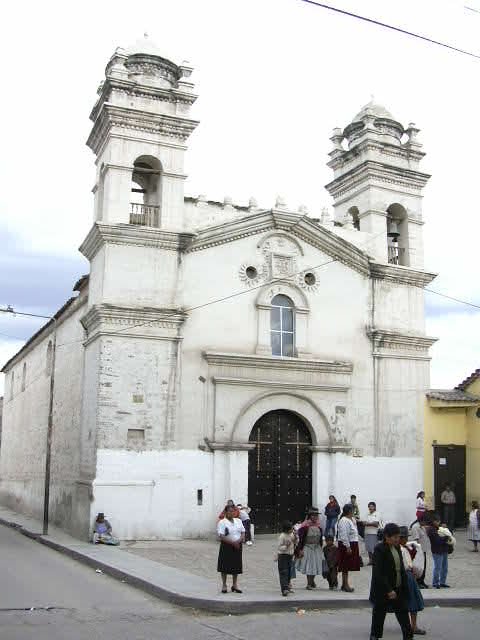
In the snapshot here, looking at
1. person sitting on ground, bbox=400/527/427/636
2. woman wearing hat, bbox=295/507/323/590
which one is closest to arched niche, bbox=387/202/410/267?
woman wearing hat, bbox=295/507/323/590

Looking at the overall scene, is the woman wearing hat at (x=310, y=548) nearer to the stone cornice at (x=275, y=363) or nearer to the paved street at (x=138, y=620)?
the paved street at (x=138, y=620)

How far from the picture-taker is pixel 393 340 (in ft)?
79.5

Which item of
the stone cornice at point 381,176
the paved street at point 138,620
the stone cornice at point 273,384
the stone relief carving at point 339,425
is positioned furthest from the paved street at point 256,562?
the stone cornice at point 381,176

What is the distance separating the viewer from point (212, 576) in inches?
560

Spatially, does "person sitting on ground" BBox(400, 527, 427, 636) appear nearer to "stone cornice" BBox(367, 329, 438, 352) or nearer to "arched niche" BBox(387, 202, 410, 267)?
"stone cornice" BBox(367, 329, 438, 352)

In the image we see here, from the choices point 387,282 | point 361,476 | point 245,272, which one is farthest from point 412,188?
point 361,476

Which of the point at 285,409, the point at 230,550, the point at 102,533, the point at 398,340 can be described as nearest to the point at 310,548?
the point at 230,550

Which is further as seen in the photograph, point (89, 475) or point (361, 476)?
point (361, 476)

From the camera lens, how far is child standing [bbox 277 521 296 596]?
39.8ft

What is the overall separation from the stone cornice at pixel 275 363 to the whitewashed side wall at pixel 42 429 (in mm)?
4672

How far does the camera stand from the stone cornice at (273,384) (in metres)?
21.4

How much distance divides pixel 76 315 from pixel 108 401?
19.0 feet

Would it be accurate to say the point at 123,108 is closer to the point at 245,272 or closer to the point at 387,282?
the point at 245,272

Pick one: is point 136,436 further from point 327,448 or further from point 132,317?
point 327,448
